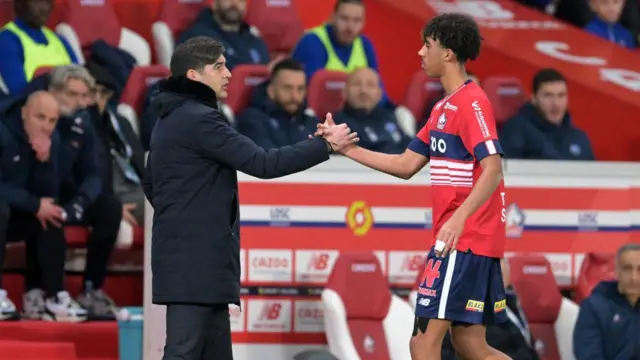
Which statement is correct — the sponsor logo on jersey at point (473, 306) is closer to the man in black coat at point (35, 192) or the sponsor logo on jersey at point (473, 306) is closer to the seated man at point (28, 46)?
the man in black coat at point (35, 192)

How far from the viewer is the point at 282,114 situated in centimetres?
972

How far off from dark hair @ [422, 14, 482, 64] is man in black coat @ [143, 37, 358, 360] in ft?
A: 2.35

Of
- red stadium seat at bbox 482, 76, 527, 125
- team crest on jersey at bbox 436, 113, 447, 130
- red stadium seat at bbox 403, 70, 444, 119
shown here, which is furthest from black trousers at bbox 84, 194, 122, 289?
red stadium seat at bbox 482, 76, 527, 125

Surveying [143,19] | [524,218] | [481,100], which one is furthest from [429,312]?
[143,19]

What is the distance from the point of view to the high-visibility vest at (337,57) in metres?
11.0

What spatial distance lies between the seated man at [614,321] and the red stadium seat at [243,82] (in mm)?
3004

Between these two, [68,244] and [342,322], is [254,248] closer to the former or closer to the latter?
[342,322]

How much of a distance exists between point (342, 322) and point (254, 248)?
0.67 meters

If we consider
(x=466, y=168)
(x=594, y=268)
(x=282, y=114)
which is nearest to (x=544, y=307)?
(x=594, y=268)

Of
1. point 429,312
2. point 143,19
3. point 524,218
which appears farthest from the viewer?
point 143,19

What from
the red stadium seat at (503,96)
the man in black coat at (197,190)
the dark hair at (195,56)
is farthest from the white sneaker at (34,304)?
the red stadium seat at (503,96)

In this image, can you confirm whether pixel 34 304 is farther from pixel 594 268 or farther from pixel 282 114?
pixel 594 268

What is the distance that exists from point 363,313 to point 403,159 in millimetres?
2151

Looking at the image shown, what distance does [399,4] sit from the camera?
12.2 metres
